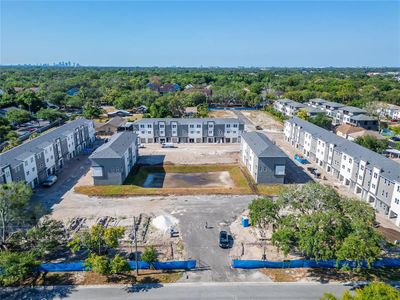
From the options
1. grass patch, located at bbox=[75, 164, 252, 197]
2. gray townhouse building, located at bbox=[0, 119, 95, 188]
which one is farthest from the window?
gray townhouse building, located at bbox=[0, 119, 95, 188]

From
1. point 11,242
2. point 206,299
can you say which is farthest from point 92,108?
point 206,299

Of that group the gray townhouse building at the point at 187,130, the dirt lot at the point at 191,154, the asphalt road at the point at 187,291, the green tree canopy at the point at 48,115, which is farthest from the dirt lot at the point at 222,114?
the asphalt road at the point at 187,291

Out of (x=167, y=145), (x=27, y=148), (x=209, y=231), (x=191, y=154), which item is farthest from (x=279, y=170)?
(x=27, y=148)

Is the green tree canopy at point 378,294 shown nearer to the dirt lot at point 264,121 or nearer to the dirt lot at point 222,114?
the dirt lot at point 264,121

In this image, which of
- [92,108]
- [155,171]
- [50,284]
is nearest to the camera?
[50,284]

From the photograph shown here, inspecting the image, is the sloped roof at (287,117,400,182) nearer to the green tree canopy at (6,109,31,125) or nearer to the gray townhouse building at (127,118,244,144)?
the gray townhouse building at (127,118,244,144)

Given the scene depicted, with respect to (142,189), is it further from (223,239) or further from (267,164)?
(267,164)

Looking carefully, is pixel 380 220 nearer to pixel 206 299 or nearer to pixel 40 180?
pixel 206 299
